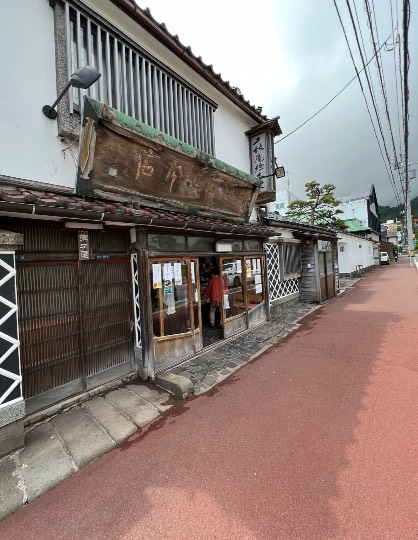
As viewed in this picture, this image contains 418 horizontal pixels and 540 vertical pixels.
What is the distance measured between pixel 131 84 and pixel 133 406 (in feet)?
22.0

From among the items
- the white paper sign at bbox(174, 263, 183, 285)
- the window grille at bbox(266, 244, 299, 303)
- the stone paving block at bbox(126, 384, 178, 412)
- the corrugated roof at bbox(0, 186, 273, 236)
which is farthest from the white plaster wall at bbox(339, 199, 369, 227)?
the stone paving block at bbox(126, 384, 178, 412)

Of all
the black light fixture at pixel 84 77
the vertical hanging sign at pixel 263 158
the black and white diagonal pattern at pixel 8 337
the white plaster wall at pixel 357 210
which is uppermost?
the white plaster wall at pixel 357 210

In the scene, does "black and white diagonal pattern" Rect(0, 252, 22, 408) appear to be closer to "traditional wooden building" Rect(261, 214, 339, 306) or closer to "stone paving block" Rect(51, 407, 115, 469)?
"stone paving block" Rect(51, 407, 115, 469)

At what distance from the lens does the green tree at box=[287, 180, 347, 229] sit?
75.5ft

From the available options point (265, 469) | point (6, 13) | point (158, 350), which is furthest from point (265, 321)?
point (6, 13)

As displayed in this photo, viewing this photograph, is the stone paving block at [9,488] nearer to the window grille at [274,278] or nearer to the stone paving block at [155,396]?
the stone paving block at [155,396]

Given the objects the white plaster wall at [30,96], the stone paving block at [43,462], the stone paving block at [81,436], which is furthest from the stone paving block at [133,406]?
the white plaster wall at [30,96]

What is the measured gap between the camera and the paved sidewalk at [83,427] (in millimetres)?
2916

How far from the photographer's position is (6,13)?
412cm

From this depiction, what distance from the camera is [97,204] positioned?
4.38 meters

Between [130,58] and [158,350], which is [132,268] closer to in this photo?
[158,350]

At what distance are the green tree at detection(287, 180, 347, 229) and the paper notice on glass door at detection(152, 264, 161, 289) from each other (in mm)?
21269

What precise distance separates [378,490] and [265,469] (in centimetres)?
113

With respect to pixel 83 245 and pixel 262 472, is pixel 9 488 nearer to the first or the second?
pixel 262 472
